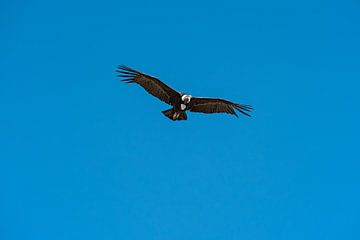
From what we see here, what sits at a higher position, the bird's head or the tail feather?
the bird's head

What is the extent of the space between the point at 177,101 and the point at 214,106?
1999 millimetres

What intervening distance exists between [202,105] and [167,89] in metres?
2.05

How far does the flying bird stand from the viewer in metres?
25.4

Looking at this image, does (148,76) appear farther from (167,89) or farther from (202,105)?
(202,105)

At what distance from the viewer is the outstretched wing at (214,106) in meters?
27.1

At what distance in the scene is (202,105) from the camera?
89.9ft

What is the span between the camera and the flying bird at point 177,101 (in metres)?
25.4

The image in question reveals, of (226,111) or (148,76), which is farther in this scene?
(226,111)

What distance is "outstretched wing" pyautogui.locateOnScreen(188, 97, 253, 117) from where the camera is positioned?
27.1 meters

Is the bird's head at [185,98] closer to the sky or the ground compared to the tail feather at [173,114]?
closer to the sky

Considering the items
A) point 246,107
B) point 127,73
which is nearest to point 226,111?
point 246,107

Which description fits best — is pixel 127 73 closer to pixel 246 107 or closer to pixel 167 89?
pixel 167 89

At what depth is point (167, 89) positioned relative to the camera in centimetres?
2608

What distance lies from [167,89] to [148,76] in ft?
3.75
